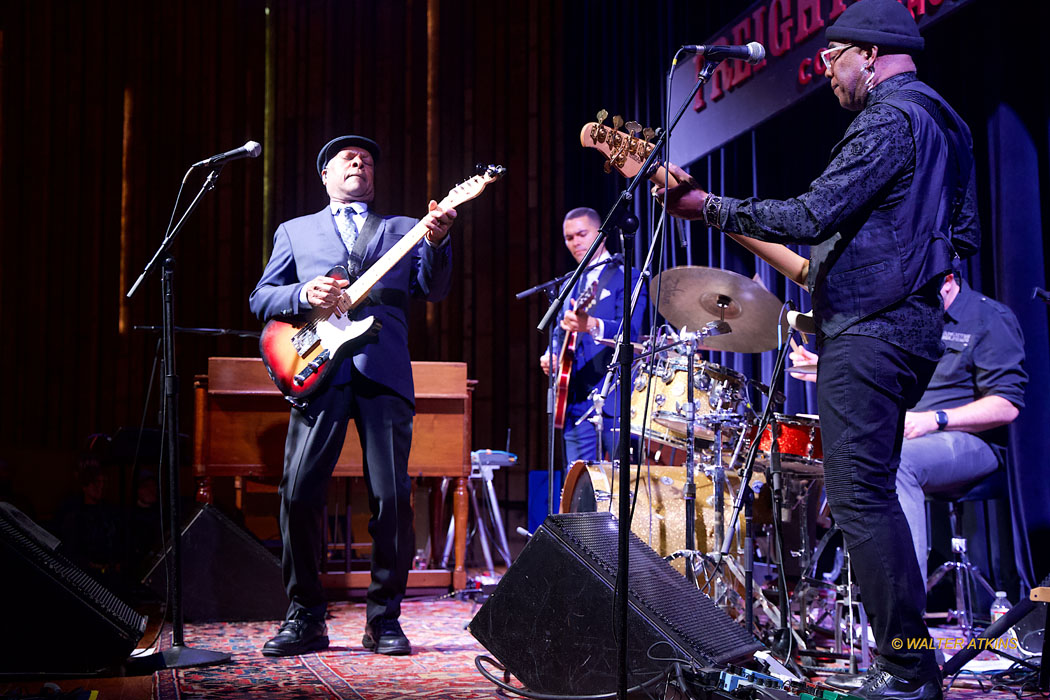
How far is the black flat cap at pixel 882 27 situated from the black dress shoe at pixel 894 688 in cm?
156

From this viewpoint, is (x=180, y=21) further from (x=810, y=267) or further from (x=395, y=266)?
(x=810, y=267)

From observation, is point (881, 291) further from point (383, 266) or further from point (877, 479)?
point (383, 266)

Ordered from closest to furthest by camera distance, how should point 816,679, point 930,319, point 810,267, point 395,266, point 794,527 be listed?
1. point 930,319
2. point 810,267
3. point 816,679
4. point 395,266
5. point 794,527

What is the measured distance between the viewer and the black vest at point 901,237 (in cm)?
237

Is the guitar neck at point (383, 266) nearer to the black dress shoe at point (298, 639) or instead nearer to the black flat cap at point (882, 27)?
the black dress shoe at point (298, 639)

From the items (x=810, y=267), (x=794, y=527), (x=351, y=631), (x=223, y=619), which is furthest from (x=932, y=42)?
(x=223, y=619)

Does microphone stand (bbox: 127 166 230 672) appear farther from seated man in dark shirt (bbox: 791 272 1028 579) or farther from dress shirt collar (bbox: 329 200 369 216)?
seated man in dark shirt (bbox: 791 272 1028 579)

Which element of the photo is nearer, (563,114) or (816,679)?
(816,679)

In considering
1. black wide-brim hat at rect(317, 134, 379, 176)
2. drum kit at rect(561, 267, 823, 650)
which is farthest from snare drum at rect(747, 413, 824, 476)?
black wide-brim hat at rect(317, 134, 379, 176)

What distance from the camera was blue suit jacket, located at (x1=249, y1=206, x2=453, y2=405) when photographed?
352cm

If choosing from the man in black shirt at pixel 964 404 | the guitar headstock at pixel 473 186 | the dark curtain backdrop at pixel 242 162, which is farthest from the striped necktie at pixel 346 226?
the dark curtain backdrop at pixel 242 162

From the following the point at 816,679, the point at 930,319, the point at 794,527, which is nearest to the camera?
the point at 930,319

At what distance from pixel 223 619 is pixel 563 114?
224 inches

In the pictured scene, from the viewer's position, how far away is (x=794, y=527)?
14.8ft
